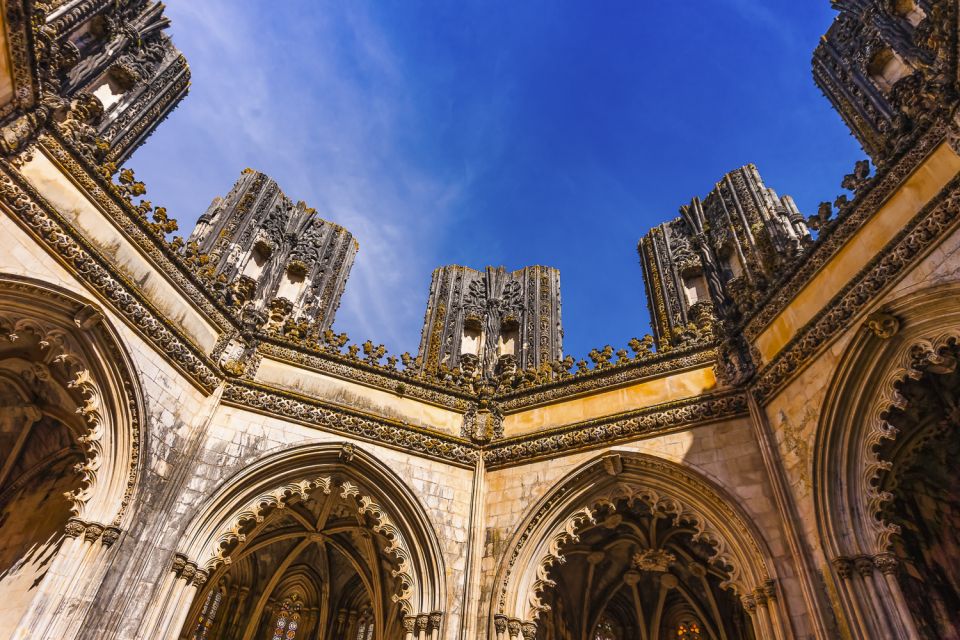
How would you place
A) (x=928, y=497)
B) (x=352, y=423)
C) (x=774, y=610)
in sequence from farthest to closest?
(x=352, y=423)
(x=928, y=497)
(x=774, y=610)

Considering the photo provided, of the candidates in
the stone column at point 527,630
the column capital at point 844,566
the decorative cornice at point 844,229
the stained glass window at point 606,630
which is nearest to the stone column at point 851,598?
the column capital at point 844,566

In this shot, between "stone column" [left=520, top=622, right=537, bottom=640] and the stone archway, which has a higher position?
the stone archway

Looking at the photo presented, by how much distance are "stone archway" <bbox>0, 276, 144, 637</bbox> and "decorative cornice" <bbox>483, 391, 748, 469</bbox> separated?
646cm

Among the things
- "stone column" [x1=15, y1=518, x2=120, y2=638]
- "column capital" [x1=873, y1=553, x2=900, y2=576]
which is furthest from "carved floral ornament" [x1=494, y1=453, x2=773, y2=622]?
"stone column" [x1=15, y1=518, x2=120, y2=638]

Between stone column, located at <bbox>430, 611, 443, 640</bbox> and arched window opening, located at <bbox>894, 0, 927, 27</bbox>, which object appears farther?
arched window opening, located at <bbox>894, 0, 927, 27</bbox>

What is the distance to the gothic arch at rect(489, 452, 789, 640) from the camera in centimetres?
Answer: 870

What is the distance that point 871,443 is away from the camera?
26.1 feet

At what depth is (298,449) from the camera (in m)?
10.7

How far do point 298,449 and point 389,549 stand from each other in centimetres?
241

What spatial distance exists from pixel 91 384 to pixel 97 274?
1.73m

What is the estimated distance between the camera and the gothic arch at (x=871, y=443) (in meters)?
7.31

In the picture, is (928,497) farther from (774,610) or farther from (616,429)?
(616,429)

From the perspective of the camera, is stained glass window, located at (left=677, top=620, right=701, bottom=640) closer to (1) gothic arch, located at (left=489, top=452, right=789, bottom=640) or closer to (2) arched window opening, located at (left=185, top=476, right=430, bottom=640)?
(1) gothic arch, located at (left=489, top=452, right=789, bottom=640)

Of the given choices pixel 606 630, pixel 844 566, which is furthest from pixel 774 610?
pixel 606 630
